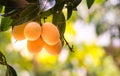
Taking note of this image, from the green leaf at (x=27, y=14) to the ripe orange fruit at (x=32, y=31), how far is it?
0.5 inches

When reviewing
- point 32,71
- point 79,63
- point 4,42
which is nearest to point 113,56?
point 79,63

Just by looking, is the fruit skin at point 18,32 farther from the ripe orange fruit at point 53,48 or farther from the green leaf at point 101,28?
the green leaf at point 101,28

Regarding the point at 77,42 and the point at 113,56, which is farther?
the point at 113,56

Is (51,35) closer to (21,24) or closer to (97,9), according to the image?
(21,24)

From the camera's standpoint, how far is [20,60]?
278 cm

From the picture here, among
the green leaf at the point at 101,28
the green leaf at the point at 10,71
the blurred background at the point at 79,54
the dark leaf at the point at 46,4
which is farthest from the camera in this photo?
the blurred background at the point at 79,54

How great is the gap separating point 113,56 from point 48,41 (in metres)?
2.62

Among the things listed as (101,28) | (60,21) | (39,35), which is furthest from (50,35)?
(101,28)

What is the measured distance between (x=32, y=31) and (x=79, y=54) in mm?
2168

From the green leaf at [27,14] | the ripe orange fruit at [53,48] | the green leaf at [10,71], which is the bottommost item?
the green leaf at [10,71]

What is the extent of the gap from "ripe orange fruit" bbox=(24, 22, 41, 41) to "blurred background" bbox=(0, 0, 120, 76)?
1748 millimetres

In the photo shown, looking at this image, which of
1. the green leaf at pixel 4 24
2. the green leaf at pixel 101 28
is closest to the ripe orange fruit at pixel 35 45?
the green leaf at pixel 4 24

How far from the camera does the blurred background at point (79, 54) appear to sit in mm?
2568

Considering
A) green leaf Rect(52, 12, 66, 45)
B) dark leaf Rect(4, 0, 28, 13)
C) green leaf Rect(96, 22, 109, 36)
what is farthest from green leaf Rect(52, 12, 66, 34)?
green leaf Rect(96, 22, 109, 36)
